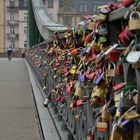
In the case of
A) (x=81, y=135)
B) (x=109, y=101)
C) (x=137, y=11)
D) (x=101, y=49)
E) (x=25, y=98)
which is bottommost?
(x=25, y=98)

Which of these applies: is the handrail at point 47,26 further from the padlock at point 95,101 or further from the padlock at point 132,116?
the padlock at point 132,116

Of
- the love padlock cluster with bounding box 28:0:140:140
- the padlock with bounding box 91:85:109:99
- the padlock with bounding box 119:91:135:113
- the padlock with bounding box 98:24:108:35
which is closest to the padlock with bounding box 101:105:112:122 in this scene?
the love padlock cluster with bounding box 28:0:140:140

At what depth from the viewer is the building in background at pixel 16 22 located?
9419cm

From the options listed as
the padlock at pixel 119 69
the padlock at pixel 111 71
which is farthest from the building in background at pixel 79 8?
the padlock at pixel 119 69

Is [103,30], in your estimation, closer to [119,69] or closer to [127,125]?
[119,69]

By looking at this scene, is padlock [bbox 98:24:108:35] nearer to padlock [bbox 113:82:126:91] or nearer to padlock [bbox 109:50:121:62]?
padlock [bbox 109:50:121:62]

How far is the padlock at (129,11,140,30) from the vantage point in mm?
2101

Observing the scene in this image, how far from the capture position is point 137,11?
2.19 m

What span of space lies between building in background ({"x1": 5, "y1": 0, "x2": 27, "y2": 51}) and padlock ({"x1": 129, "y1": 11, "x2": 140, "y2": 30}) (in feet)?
302

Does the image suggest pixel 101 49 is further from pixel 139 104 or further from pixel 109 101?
pixel 139 104

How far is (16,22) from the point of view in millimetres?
94750

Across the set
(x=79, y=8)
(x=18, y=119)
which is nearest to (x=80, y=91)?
(x=18, y=119)

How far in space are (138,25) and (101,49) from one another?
1.04m

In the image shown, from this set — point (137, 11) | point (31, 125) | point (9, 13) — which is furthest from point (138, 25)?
point (9, 13)
